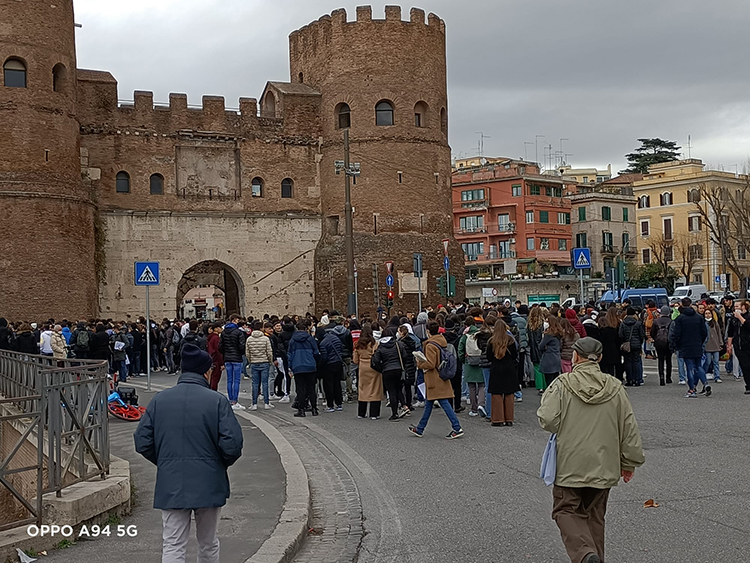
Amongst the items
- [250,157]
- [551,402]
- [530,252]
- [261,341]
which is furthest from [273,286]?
[530,252]

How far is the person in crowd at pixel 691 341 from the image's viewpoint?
Answer: 16.3 meters

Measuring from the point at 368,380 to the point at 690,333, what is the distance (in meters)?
5.96

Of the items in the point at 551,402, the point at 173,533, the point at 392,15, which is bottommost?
the point at 173,533

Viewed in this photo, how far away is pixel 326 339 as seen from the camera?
53.6 ft

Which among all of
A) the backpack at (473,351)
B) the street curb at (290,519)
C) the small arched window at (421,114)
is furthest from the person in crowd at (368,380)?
the small arched window at (421,114)

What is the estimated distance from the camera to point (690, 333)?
53.9 ft

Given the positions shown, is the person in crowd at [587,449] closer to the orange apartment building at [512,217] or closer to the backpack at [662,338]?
the backpack at [662,338]

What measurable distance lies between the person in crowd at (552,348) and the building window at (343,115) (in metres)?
25.2

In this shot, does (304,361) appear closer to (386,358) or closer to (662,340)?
(386,358)

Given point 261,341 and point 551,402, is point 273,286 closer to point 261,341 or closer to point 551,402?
point 261,341

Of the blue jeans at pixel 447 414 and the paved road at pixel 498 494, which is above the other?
the blue jeans at pixel 447 414

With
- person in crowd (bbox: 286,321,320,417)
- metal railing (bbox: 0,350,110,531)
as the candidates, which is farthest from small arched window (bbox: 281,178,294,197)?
metal railing (bbox: 0,350,110,531)

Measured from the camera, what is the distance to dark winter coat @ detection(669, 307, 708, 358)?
16297mm

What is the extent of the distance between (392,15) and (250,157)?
28.4 ft
